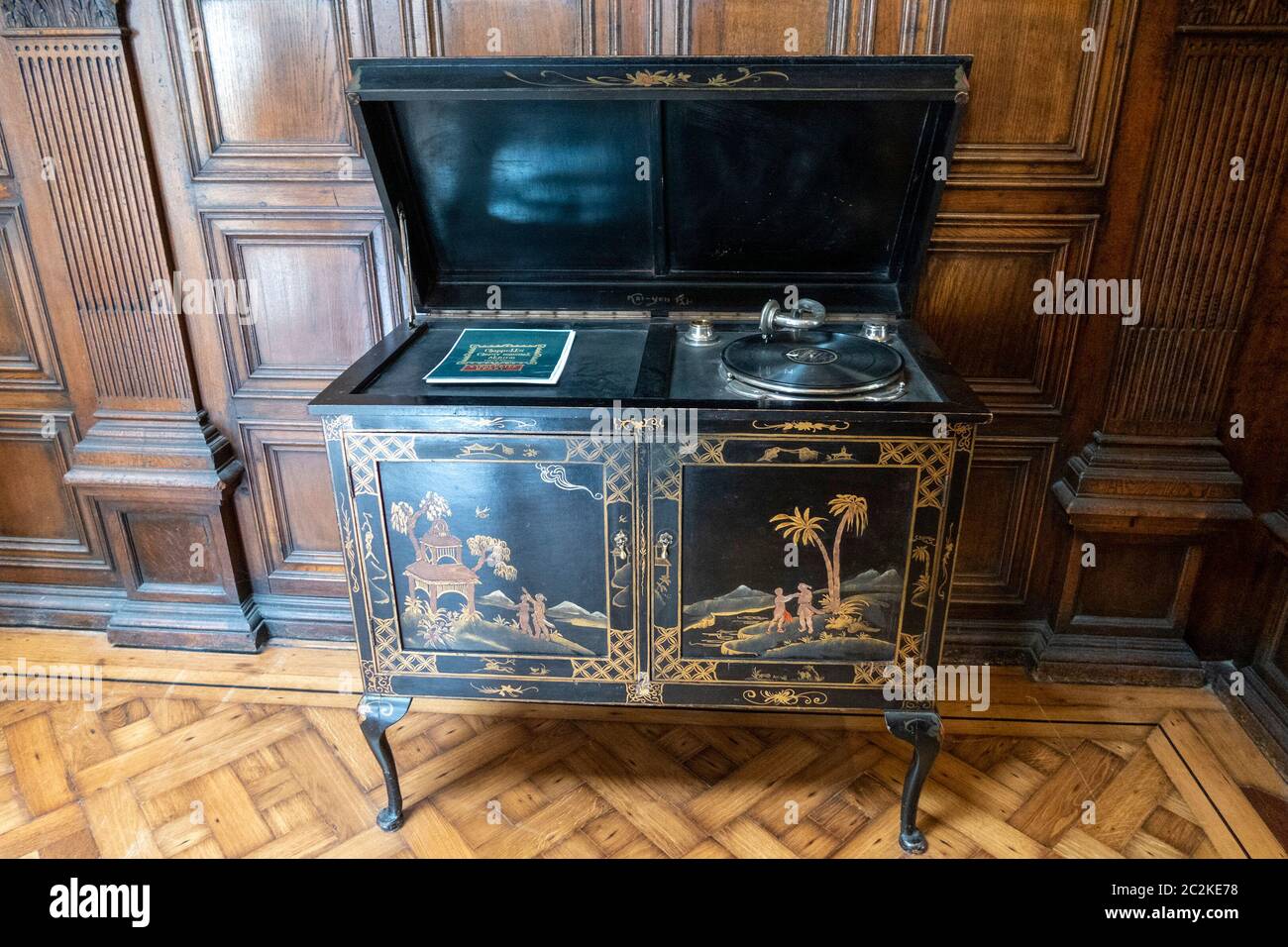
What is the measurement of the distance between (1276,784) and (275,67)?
225cm

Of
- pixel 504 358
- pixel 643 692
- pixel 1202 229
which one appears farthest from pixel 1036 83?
pixel 643 692

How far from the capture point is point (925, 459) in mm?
1256

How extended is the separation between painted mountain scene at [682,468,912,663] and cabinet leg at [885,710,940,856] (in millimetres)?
120

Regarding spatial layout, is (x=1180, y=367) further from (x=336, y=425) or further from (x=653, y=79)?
(x=336, y=425)

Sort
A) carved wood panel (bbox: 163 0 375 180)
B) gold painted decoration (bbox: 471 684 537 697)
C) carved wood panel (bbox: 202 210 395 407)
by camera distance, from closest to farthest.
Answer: gold painted decoration (bbox: 471 684 537 697), carved wood panel (bbox: 163 0 375 180), carved wood panel (bbox: 202 210 395 407)

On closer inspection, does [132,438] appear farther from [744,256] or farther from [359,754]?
[744,256]

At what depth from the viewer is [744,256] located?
1630 mm

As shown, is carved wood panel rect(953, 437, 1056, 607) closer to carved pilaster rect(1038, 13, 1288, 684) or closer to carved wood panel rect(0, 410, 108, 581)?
carved pilaster rect(1038, 13, 1288, 684)

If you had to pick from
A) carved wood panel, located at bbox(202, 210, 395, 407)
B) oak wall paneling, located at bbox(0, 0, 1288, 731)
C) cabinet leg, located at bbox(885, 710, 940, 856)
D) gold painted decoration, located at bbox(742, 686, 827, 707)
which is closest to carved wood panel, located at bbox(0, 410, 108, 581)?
oak wall paneling, located at bbox(0, 0, 1288, 731)

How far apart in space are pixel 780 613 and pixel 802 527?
15 cm

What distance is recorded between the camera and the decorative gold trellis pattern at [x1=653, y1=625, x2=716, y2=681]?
1394 mm

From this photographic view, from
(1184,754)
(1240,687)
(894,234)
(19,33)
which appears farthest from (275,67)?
(1240,687)

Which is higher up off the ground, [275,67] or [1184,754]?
[275,67]

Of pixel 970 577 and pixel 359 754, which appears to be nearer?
pixel 359 754
